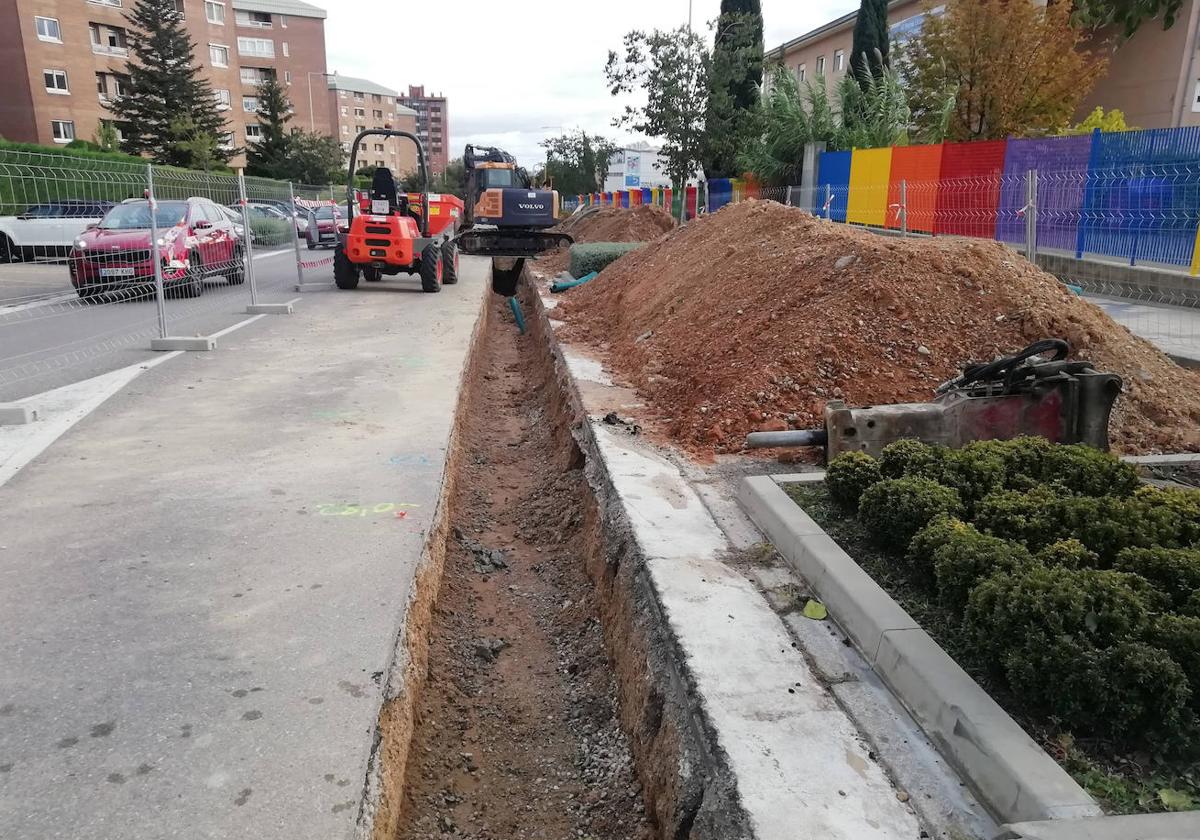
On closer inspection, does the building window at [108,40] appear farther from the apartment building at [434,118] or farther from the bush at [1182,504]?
the apartment building at [434,118]

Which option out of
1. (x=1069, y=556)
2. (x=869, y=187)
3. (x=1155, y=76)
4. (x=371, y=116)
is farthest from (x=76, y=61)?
(x=371, y=116)

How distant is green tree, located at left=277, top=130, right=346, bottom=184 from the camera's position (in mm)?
50594

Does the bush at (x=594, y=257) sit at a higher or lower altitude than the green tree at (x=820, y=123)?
lower

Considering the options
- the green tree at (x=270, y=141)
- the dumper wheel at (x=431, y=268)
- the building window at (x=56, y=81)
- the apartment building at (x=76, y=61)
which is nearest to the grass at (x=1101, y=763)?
the dumper wheel at (x=431, y=268)

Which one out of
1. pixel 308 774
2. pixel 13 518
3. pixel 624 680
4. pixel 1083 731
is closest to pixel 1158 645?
pixel 1083 731

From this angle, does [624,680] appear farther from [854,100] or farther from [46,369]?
[854,100]

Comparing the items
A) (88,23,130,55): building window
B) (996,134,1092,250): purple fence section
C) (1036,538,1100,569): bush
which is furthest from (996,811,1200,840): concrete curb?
(88,23,130,55): building window

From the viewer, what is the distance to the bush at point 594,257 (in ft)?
49.8

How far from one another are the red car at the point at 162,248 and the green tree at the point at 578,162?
1567 inches

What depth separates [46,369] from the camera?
7586 mm

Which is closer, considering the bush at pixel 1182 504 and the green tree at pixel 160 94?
the bush at pixel 1182 504

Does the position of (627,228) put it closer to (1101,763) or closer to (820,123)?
(820,123)

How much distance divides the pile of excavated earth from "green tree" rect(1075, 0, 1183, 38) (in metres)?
18.6

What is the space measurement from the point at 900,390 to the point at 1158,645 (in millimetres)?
3401
